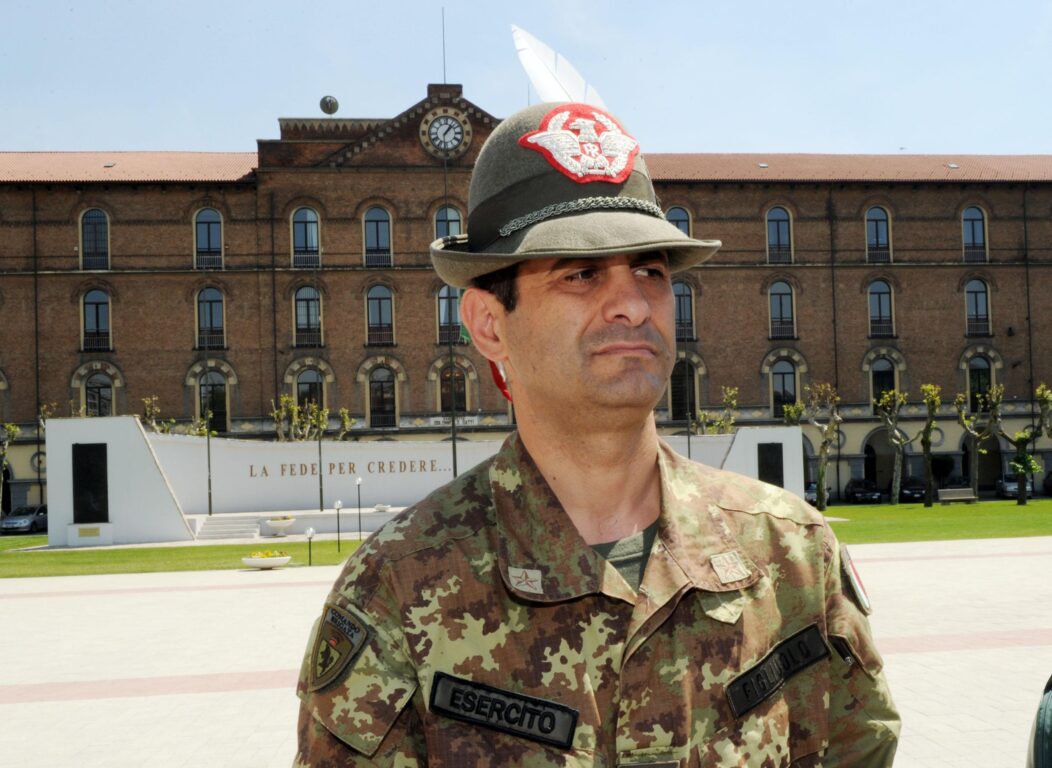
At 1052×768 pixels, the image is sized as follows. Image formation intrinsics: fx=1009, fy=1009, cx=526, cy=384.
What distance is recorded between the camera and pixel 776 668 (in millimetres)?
1862

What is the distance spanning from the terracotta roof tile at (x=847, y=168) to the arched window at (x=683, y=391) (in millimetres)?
8816

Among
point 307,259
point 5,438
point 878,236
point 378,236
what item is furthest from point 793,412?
point 5,438

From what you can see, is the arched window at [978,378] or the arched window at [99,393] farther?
the arched window at [978,378]

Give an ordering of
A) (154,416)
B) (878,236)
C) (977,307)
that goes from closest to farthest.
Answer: (154,416)
(878,236)
(977,307)

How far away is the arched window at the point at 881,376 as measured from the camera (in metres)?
47.8

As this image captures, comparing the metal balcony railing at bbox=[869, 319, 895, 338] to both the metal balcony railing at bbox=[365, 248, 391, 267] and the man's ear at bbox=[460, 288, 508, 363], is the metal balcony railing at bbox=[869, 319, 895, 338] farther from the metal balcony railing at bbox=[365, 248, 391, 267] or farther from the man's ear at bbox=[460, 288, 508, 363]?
the man's ear at bbox=[460, 288, 508, 363]

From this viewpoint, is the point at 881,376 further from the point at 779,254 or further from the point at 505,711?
the point at 505,711

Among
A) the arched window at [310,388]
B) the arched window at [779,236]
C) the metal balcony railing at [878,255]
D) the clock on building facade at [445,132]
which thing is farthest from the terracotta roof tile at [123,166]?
the metal balcony railing at [878,255]

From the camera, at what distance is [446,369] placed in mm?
44844

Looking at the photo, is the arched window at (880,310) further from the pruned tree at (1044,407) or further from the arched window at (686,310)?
the arched window at (686,310)

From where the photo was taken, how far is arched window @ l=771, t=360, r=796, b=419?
4728cm

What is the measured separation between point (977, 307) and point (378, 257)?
1135 inches

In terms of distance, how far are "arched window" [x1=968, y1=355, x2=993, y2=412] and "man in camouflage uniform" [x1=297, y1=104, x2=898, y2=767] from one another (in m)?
51.0

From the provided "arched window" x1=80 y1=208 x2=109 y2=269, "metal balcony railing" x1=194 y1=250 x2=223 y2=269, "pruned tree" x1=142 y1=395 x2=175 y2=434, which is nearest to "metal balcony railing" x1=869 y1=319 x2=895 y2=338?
"metal balcony railing" x1=194 y1=250 x2=223 y2=269
